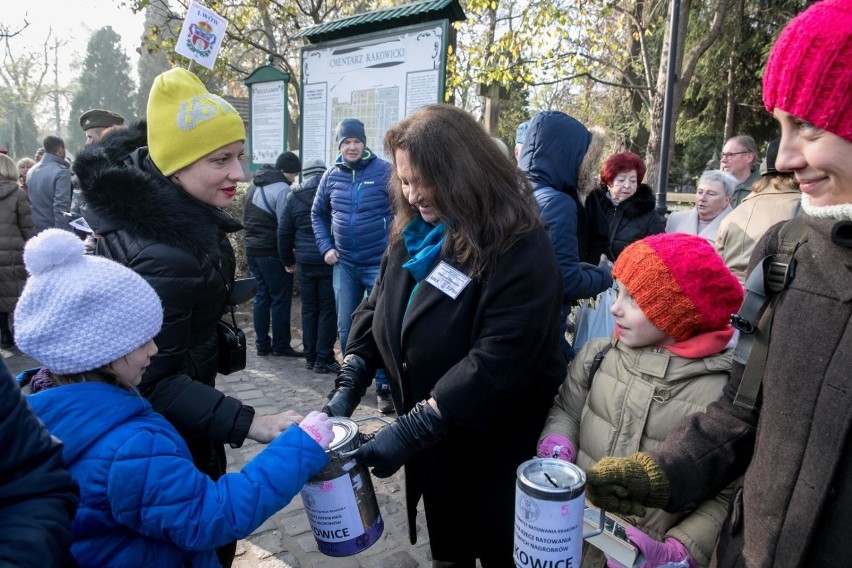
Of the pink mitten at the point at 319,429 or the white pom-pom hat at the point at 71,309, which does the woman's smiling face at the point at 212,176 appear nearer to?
the white pom-pom hat at the point at 71,309

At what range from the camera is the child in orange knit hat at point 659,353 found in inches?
67.8

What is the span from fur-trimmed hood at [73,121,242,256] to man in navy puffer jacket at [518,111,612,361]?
1.90 metres

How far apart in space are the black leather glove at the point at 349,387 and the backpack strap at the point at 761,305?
1.25m

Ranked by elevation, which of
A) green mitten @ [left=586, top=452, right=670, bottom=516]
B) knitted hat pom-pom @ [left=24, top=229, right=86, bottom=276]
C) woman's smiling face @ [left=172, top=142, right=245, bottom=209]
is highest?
woman's smiling face @ [left=172, top=142, right=245, bottom=209]

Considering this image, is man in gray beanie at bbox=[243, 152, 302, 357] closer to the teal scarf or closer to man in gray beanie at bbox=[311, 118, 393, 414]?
man in gray beanie at bbox=[311, 118, 393, 414]

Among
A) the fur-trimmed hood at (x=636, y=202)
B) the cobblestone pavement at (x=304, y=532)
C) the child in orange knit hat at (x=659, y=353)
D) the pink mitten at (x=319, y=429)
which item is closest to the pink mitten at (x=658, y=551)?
the child in orange knit hat at (x=659, y=353)

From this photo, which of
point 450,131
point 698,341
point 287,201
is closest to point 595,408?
point 698,341

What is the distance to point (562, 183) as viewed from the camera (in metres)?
3.30

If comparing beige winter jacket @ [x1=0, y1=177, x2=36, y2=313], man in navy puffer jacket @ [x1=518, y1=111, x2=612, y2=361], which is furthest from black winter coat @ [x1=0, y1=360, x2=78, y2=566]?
beige winter jacket @ [x1=0, y1=177, x2=36, y2=313]

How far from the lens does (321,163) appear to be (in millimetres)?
6074

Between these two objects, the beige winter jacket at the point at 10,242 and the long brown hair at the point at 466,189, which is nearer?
the long brown hair at the point at 466,189

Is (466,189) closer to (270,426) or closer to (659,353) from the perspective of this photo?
(659,353)

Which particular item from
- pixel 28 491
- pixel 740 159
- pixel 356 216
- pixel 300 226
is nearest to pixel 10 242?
pixel 300 226

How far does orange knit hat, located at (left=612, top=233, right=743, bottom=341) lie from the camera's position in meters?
1.74
